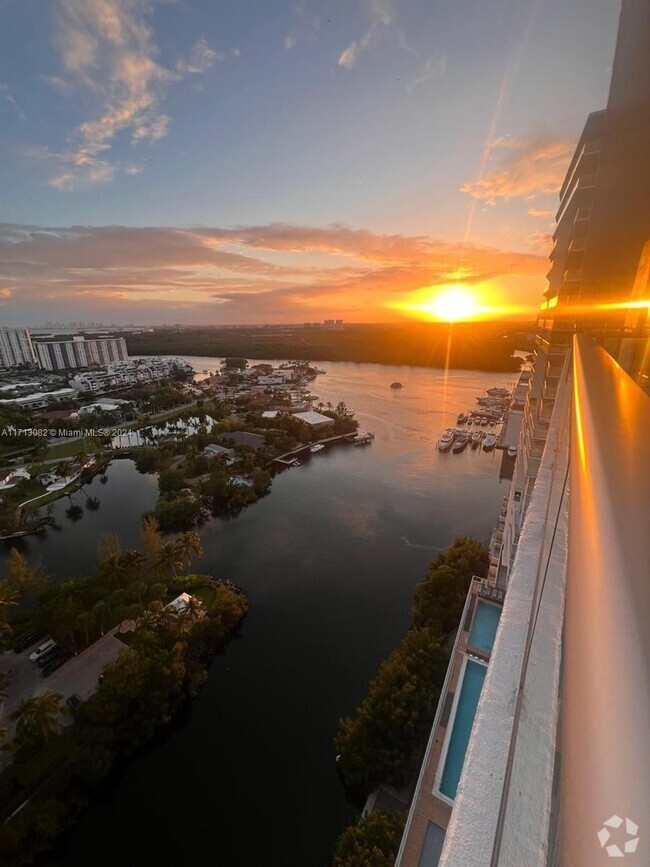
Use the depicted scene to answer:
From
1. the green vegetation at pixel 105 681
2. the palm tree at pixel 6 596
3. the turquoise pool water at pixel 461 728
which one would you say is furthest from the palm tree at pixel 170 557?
the turquoise pool water at pixel 461 728

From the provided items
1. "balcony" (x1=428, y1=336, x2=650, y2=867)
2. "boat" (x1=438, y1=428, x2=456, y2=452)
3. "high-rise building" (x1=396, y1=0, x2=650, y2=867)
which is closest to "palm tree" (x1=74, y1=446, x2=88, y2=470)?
"boat" (x1=438, y1=428, x2=456, y2=452)

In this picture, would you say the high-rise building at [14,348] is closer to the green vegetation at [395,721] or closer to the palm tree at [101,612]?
the palm tree at [101,612]

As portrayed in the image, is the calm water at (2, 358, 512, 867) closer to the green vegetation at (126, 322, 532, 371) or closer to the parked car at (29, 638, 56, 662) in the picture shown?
the parked car at (29, 638, 56, 662)

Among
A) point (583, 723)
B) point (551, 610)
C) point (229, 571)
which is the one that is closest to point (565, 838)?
point (583, 723)

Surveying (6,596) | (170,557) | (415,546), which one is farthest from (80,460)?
(415,546)

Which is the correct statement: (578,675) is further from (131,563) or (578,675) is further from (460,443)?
(460,443)

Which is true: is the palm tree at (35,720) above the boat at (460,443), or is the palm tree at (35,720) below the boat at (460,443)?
above
